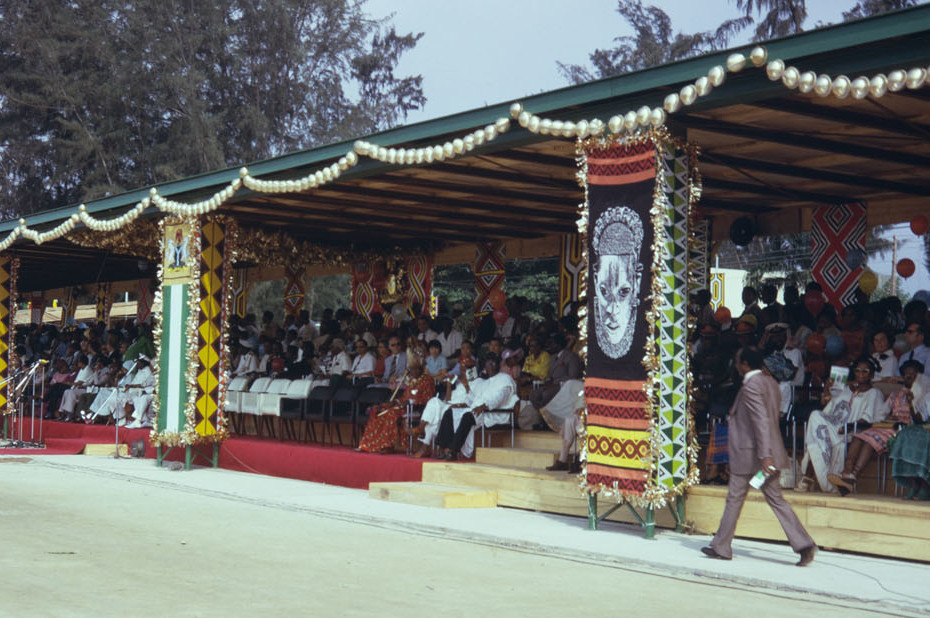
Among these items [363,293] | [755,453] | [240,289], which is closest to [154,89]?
[240,289]

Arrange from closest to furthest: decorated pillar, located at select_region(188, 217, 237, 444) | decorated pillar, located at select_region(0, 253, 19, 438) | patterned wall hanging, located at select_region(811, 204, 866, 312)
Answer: patterned wall hanging, located at select_region(811, 204, 866, 312) → decorated pillar, located at select_region(188, 217, 237, 444) → decorated pillar, located at select_region(0, 253, 19, 438)

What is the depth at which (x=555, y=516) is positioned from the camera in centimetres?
1163

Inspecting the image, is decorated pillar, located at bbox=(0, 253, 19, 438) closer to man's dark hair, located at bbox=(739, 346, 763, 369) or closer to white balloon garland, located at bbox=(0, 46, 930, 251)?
white balloon garland, located at bbox=(0, 46, 930, 251)

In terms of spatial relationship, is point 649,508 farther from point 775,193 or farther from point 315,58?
point 315,58

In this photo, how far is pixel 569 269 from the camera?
17.8 meters

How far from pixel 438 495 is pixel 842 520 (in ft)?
14.4

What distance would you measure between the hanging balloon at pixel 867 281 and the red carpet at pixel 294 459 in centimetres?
592

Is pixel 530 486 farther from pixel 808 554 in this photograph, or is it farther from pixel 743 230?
pixel 743 230

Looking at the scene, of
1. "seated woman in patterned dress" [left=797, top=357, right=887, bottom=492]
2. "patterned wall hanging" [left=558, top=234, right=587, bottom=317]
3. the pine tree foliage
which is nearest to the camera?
"seated woman in patterned dress" [left=797, top=357, right=887, bottom=492]

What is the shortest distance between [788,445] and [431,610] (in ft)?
18.1

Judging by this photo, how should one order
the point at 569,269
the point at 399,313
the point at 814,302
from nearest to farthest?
1. the point at 814,302
2. the point at 569,269
3. the point at 399,313

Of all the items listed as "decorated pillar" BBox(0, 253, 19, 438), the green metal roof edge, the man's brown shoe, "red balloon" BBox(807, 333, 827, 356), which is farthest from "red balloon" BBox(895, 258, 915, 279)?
"decorated pillar" BBox(0, 253, 19, 438)

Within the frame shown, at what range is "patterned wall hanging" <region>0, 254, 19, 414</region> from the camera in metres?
21.9

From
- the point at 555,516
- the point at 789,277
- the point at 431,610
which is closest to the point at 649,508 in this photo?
the point at 555,516
